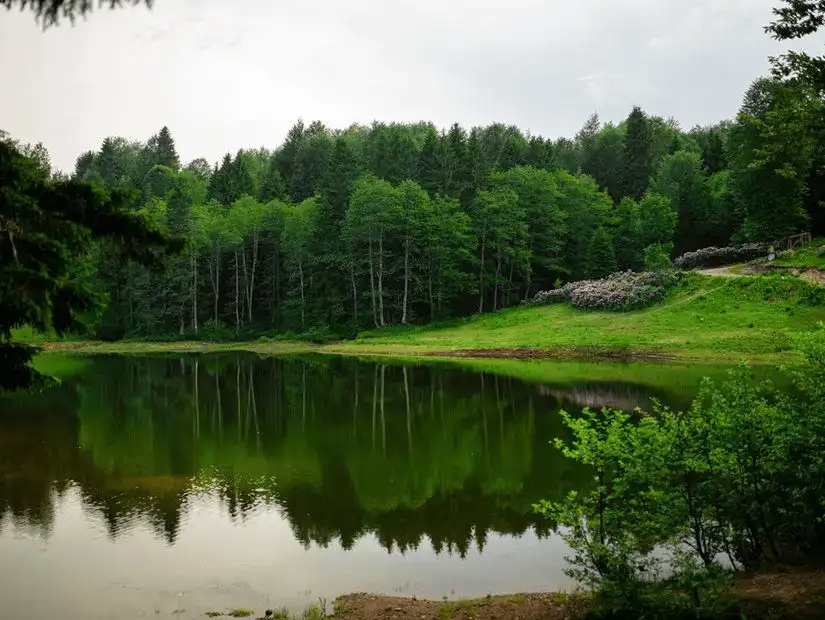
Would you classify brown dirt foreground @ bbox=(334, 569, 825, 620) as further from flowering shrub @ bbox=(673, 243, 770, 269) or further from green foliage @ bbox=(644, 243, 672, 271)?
flowering shrub @ bbox=(673, 243, 770, 269)

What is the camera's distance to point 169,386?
39906 millimetres

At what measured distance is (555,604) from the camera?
966cm

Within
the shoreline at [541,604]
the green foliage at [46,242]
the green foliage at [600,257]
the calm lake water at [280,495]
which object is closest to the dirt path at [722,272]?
the green foliage at [600,257]

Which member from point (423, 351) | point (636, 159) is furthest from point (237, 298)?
point (636, 159)

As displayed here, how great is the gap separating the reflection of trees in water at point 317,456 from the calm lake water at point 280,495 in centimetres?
8

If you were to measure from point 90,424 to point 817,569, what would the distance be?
2679cm

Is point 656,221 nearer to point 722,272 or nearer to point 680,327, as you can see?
point 722,272

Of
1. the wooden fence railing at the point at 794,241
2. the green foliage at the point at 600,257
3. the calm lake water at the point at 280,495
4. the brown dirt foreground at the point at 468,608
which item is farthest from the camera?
the green foliage at the point at 600,257

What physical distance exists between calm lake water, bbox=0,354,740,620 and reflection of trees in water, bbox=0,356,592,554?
8 centimetres

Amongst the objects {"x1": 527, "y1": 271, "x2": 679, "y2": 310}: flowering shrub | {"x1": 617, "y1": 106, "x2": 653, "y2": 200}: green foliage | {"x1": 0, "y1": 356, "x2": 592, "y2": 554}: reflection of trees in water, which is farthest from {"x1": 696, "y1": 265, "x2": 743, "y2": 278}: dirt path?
{"x1": 617, "y1": 106, "x2": 653, "y2": 200}: green foliage

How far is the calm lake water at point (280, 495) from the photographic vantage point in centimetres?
1159

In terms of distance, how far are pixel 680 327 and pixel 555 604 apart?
129 feet

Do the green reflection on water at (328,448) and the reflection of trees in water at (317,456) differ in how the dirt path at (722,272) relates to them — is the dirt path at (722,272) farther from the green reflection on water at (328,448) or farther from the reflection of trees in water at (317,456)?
the reflection of trees in water at (317,456)

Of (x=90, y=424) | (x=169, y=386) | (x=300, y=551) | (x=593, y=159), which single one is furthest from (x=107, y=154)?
(x=300, y=551)
